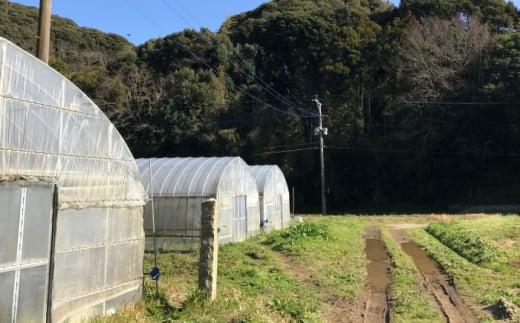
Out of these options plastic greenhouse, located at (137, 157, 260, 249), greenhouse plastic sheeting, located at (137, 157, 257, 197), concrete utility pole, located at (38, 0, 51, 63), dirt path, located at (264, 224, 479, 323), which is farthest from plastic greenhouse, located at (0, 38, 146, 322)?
greenhouse plastic sheeting, located at (137, 157, 257, 197)

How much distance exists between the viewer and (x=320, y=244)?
1600cm

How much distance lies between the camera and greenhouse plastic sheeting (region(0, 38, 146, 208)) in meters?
6.36

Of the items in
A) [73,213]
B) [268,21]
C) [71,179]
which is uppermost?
[268,21]

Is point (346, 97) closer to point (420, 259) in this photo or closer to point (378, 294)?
point (420, 259)

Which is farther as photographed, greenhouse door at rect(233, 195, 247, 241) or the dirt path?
greenhouse door at rect(233, 195, 247, 241)

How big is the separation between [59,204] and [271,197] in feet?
53.7

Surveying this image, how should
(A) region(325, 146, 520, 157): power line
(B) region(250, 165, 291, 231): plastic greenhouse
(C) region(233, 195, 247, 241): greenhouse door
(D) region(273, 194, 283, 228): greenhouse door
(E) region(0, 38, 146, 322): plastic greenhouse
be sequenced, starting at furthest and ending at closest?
(A) region(325, 146, 520, 157): power line, (D) region(273, 194, 283, 228): greenhouse door, (B) region(250, 165, 291, 231): plastic greenhouse, (C) region(233, 195, 247, 241): greenhouse door, (E) region(0, 38, 146, 322): plastic greenhouse

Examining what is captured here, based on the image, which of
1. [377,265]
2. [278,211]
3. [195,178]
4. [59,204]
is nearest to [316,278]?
[377,265]

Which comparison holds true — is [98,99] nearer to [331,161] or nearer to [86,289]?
[331,161]

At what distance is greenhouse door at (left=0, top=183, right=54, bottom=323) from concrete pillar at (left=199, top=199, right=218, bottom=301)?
8.94 ft

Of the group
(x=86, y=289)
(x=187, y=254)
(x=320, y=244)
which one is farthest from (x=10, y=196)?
(x=320, y=244)

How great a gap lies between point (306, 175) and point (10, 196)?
3837 cm

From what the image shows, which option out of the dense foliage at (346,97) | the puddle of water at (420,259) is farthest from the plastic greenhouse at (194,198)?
the dense foliage at (346,97)

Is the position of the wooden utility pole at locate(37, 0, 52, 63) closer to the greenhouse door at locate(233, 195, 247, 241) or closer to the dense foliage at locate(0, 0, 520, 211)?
the greenhouse door at locate(233, 195, 247, 241)
